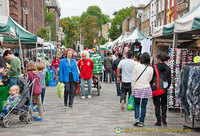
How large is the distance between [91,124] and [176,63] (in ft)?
11.2

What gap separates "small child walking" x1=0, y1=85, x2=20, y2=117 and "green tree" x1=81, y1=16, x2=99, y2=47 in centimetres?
6885

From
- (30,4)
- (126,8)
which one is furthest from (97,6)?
(30,4)

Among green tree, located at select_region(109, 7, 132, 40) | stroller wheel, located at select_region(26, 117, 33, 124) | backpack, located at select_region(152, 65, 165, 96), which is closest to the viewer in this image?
backpack, located at select_region(152, 65, 165, 96)

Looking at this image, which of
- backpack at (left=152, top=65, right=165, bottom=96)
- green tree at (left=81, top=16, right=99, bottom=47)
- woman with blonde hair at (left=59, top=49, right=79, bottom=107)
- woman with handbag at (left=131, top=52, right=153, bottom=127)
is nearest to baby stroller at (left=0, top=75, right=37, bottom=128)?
woman with blonde hair at (left=59, top=49, right=79, bottom=107)

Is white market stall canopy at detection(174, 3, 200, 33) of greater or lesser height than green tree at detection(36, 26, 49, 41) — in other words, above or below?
below

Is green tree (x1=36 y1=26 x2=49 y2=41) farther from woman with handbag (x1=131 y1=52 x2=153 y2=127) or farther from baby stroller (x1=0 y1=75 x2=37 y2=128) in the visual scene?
woman with handbag (x1=131 y1=52 x2=153 y2=127)

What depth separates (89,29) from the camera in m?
75.8

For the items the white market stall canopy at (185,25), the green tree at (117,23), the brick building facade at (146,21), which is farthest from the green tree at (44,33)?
the green tree at (117,23)

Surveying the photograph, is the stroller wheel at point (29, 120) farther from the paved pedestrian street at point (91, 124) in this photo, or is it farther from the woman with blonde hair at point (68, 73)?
the woman with blonde hair at point (68, 73)

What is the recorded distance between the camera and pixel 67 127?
20.0ft

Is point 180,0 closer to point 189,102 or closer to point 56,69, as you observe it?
point 56,69

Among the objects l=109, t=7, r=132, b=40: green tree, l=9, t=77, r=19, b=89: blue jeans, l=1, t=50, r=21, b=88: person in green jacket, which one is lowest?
l=9, t=77, r=19, b=89: blue jeans

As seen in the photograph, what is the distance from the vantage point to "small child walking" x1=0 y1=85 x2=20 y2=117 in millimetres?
6172

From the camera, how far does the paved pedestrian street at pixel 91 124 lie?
5.67 metres
